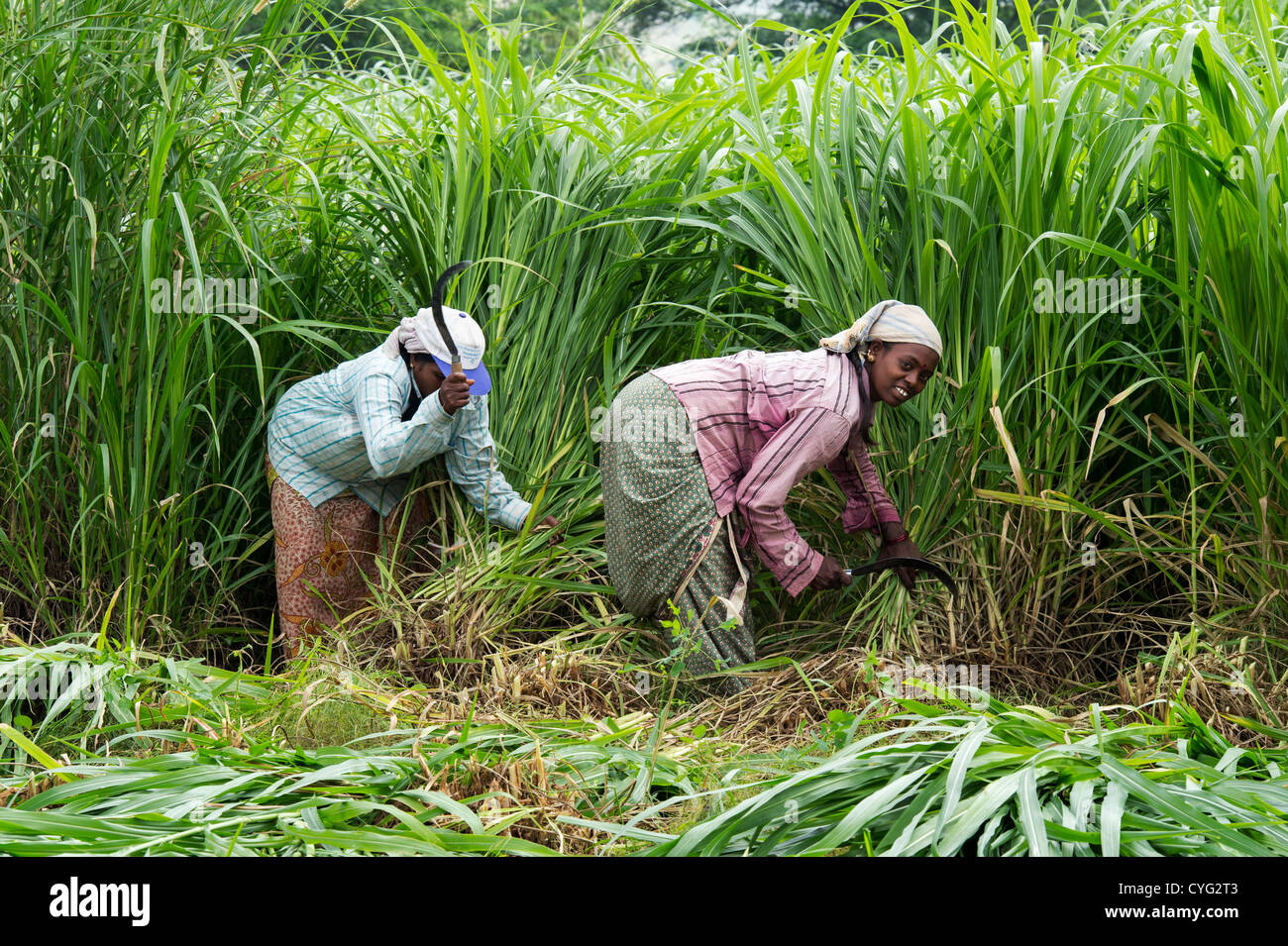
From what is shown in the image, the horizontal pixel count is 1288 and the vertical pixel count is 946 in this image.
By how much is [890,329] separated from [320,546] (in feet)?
4.86

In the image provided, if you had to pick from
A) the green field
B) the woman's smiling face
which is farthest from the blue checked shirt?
the woman's smiling face

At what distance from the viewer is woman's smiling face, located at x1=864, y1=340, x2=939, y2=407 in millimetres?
2412

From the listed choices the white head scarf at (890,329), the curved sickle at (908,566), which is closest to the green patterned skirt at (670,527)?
the curved sickle at (908,566)

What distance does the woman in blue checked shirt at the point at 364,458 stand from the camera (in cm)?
270

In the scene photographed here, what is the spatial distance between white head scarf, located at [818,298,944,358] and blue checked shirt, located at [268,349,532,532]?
85cm

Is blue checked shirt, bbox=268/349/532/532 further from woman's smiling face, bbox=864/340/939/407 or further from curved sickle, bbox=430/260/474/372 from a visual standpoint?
woman's smiling face, bbox=864/340/939/407

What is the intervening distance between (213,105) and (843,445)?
65.6 inches

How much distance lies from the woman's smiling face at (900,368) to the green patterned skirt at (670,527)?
16.7 inches

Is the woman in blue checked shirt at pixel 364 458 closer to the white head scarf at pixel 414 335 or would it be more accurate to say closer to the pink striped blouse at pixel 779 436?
the white head scarf at pixel 414 335

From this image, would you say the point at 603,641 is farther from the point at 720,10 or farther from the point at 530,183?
the point at 720,10

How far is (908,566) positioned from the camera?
253 centimetres

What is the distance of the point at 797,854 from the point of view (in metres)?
1.57
